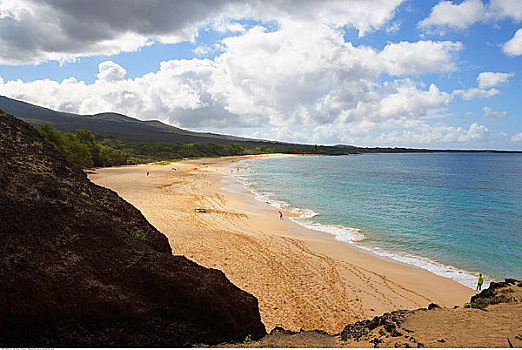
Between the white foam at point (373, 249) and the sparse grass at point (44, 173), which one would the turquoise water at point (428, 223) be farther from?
the sparse grass at point (44, 173)

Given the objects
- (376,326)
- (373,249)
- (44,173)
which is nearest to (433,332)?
(376,326)

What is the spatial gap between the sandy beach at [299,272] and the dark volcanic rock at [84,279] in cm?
515

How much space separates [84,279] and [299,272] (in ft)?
39.1

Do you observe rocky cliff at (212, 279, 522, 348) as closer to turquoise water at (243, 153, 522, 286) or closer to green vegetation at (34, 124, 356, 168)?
green vegetation at (34, 124, 356, 168)

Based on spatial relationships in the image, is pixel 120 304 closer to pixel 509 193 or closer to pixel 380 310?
pixel 380 310

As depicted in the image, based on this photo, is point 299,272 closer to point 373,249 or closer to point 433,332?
point 373,249

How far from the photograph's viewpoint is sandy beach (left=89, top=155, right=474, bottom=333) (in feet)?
38.1

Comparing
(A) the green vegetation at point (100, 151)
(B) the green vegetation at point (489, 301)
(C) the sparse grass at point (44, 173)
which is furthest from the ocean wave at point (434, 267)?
(A) the green vegetation at point (100, 151)

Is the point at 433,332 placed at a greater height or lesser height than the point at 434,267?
greater

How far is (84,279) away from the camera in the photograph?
185 inches

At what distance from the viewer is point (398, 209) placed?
113 ft

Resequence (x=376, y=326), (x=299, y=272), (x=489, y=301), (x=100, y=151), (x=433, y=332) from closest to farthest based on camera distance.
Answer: (x=433, y=332)
(x=376, y=326)
(x=489, y=301)
(x=299, y=272)
(x=100, y=151)

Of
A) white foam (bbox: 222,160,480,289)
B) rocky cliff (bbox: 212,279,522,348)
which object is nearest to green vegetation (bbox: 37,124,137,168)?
white foam (bbox: 222,160,480,289)

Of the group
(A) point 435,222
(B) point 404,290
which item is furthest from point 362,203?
(B) point 404,290
